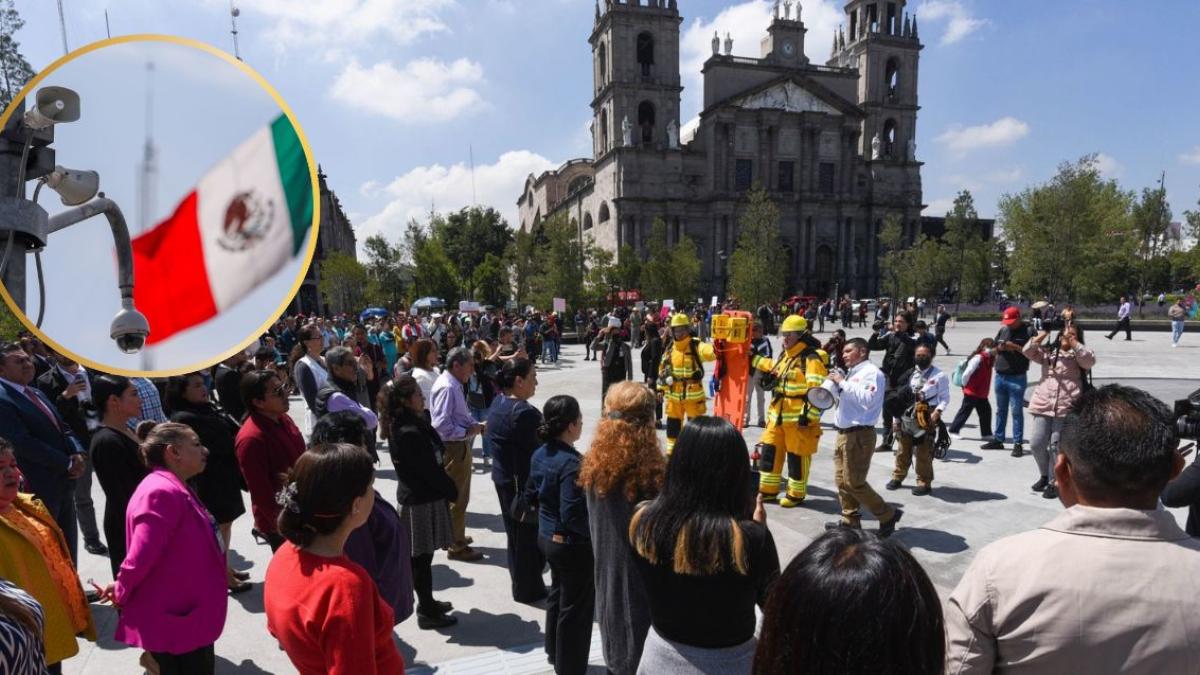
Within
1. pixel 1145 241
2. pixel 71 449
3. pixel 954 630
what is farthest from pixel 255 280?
pixel 1145 241

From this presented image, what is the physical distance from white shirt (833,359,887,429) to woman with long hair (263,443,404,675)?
Result: 4546 mm

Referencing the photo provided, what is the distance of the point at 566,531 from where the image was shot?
3.27 meters

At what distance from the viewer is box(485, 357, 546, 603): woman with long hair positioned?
165 inches

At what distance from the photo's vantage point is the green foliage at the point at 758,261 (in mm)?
40219

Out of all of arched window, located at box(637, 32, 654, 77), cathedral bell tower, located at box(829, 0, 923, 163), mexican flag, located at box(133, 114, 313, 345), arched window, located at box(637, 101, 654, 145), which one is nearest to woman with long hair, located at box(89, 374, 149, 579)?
mexican flag, located at box(133, 114, 313, 345)

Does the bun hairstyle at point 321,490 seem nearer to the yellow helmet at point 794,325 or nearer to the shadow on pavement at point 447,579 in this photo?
the shadow on pavement at point 447,579

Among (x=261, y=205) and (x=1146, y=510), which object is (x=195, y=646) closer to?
(x=261, y=205)

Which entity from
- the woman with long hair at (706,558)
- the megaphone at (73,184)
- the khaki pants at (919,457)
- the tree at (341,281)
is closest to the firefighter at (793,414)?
the khaki pants at (919,457)

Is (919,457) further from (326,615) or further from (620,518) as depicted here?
(326,615)

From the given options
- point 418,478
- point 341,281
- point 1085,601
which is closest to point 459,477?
point 418,478

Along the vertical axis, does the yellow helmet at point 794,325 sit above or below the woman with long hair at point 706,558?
above

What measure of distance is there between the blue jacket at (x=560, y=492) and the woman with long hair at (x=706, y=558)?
95 centimetres

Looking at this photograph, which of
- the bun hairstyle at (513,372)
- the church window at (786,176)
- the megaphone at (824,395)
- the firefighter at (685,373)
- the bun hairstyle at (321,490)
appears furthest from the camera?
the church window at (786,176)

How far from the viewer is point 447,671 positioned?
151 inches
